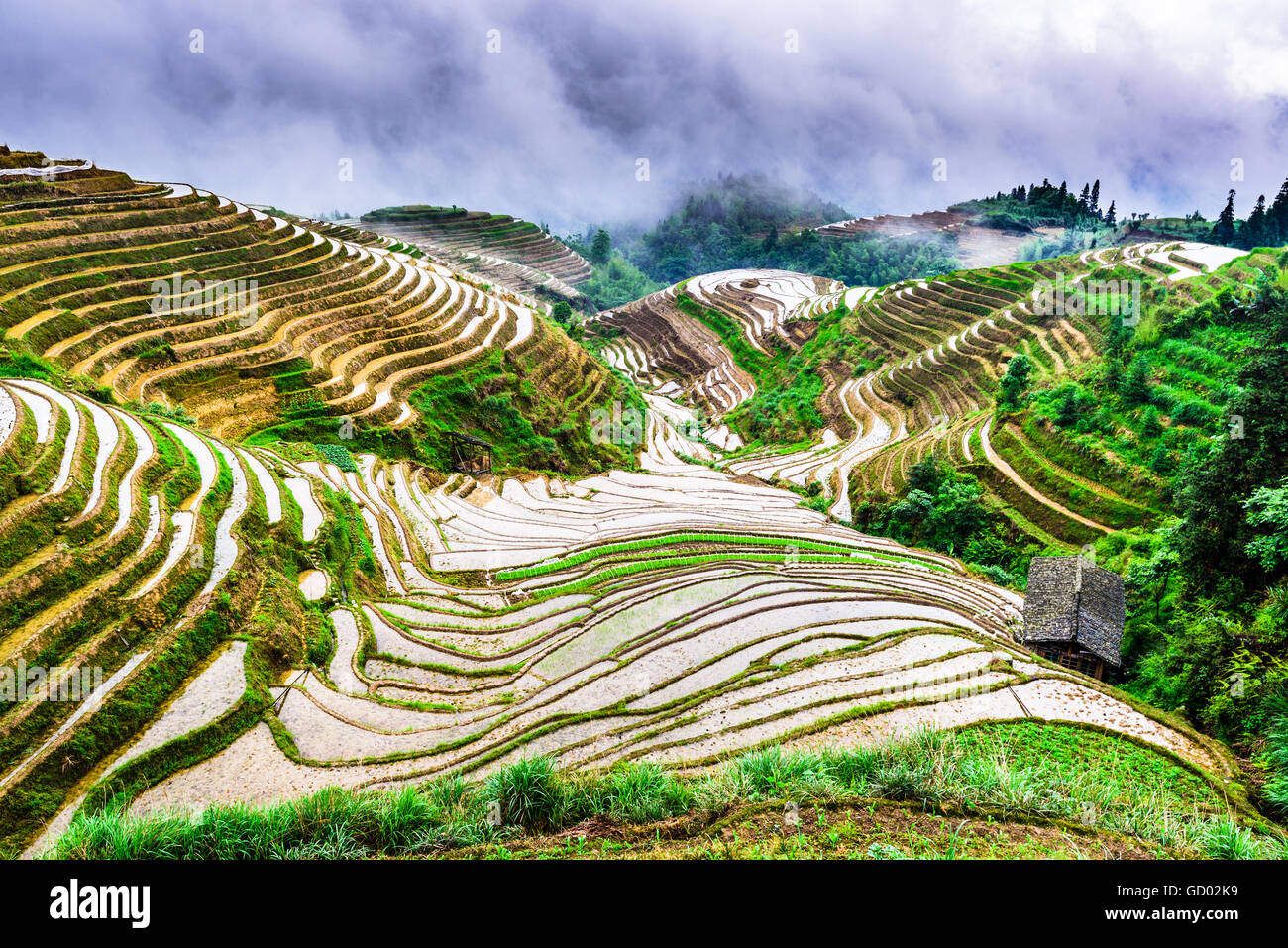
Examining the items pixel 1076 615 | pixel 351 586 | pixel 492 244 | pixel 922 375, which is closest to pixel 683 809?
pixel 351 586

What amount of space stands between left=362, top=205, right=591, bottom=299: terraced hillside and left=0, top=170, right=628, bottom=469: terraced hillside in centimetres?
4680

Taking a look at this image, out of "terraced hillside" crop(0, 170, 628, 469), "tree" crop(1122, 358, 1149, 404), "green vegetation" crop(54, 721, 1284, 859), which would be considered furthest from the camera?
"tree" crop(1122, 358, 1149, 404)

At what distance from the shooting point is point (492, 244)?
91875 millimetres

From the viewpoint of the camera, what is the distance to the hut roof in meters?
13.6

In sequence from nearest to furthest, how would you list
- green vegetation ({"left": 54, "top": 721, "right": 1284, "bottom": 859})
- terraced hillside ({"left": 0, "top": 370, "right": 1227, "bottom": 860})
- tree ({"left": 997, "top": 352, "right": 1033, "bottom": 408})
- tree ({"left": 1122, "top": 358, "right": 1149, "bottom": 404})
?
green vegetation ({"left": 54, "top": 721, "right": 1284, "bottom": 859}) → terraced hillside ({"left": 0, "top": 370, "right": 1227, "bottom": 860}) → tree ({"left": 1122, "top": 358, "right": 1149, "bottom": 404}) → tree ({"left": 997, "top": 352, "right": 1033, "bottom": 408})

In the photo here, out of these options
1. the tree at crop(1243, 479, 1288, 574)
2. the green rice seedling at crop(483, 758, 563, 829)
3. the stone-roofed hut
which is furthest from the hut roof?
the green rice seedling at crop(483, 758, 563, 829)

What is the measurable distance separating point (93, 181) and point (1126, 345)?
52.3 m

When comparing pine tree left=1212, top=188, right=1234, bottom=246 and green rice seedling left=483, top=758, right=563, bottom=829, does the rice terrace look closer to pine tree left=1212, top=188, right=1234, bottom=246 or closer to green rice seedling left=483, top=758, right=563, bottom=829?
green rice seedling left=483, top=758, right=563, bottom=829

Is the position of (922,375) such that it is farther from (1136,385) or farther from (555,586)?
(555,586)

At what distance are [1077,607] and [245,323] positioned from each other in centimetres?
3193

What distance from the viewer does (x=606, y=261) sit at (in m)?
110

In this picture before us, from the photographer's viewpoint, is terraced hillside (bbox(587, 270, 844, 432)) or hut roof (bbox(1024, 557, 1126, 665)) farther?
terraced hillside (bbox(587, 270, 844, 432))

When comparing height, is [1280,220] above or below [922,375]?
above

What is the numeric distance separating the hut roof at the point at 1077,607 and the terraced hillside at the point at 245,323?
21774 millimetres
